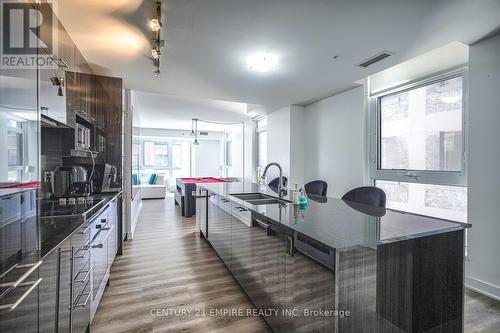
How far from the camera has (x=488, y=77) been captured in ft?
7.72

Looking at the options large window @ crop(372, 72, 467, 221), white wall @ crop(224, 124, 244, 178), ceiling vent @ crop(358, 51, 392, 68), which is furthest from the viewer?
white wall @ crop(224, 124, 244, 178)

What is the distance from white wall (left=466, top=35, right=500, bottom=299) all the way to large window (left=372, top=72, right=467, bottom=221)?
0.27 m

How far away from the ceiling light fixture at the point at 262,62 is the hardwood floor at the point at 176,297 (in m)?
2.40

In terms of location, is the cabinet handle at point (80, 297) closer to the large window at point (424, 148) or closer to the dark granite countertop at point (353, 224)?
the dark granite countertop at point (353, 224)

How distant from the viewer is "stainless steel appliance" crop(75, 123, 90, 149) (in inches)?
95.2

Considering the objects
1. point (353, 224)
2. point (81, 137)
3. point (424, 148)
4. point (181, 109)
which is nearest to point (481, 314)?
point (353, 224)

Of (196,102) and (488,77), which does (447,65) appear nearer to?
(488,77)

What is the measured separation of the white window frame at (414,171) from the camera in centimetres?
267

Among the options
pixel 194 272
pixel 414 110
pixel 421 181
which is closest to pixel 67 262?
pixel 194 272

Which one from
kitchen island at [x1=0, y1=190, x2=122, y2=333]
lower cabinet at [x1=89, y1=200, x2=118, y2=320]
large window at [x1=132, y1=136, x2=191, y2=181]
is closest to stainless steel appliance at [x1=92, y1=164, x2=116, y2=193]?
lower cabinet at [x1=89, y1=200, x2=118, y2=320]

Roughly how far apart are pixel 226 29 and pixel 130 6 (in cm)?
76

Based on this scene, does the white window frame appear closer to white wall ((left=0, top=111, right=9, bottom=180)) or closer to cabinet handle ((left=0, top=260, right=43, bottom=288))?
cabinet handle ((left=0, top=260, right=43, bottom=288))

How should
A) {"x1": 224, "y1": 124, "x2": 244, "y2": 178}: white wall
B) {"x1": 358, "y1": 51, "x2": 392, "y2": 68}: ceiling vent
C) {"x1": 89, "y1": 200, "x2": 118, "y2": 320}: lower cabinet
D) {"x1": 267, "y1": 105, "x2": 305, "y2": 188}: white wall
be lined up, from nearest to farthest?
{"x1": 89, "y1": 200, "x2": 118, "y2": 320}: lower cabinet < {"x1": 358, "y1": 51, "x2": 392, "y2": 68}: ceiling vent < {"x1": 267, "y1": 105, "x2": 305, "y2": 188}: white wall < {"x1": 224, "y1": 124, "x2": 244, "y2": 178}: white wall

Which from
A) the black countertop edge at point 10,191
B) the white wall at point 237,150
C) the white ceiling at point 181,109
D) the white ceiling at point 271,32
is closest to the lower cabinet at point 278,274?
the black countertop edge at point 10,191
